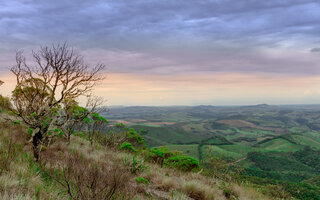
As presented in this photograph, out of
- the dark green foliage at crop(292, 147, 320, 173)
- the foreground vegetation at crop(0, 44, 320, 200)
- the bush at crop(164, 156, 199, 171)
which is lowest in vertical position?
the dark green foliage at crop(292, 147, 320, 173)

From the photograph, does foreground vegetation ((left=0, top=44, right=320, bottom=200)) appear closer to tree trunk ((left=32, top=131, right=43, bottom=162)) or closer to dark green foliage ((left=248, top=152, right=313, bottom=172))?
tree trunk ((left=32, top=131, right=43, bottom=162))

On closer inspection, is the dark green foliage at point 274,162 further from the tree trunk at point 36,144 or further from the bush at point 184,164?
the tree trunk at point 36,144

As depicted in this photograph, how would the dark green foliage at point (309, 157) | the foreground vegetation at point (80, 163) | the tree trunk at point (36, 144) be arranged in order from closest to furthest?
the foreground vegetation at point (80, 163) → the tree trunk at point (36, 144) → the dark green foliage at point (309, 157)

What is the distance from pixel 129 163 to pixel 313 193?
50.2 m

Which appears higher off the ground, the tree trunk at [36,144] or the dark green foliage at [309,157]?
the tree trunk at [36,144]

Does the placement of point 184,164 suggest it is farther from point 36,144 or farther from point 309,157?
point 309,157

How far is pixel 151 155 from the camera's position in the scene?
12.9m

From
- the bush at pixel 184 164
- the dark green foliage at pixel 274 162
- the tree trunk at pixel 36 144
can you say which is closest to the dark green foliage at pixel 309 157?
the dark green foliage at pixel 274 162

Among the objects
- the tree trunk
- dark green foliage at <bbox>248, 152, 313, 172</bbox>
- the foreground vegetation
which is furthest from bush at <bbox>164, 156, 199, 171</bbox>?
dark green foliage at <bbox>248, 152, 313, 172</bbox>

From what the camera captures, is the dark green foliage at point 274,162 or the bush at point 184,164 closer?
the bush at point 184,164

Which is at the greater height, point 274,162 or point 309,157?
point 274,162

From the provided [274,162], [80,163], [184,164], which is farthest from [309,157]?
[80,163]

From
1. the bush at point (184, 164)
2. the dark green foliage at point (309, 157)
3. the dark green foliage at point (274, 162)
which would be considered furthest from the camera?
the dark green foliage at point (309, 157)

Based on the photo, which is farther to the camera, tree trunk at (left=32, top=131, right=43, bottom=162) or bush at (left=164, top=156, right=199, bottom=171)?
bush at (left=164, top=156, right=199, bottom=171)
